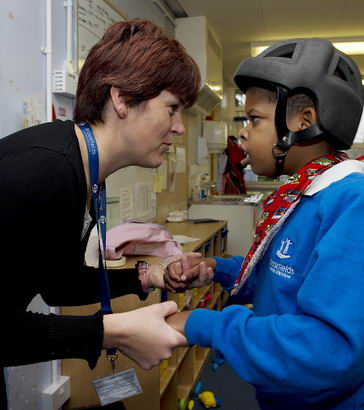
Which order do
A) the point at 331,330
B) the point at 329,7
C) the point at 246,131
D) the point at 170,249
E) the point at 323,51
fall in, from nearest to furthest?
the point at 331,330 → the point at 323,51 → the point at 246,131 → the point at 170,249 → the point at 329,7

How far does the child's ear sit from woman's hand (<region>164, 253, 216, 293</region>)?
1.80 ft

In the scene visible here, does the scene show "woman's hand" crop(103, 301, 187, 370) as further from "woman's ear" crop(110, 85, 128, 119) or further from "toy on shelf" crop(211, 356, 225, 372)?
"toy on shelf" crop(211, 356, 225, 372)

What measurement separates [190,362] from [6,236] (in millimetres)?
2099

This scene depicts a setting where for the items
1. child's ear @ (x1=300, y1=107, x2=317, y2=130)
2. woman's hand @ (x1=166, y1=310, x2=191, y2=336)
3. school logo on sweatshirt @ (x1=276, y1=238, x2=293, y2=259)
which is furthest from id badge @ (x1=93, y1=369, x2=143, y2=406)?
child's ear @ (x1=300, y1=107, x2=317, y2=130)

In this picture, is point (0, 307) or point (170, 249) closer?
point (0, 307)

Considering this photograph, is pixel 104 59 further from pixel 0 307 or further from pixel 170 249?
pixel 170 249

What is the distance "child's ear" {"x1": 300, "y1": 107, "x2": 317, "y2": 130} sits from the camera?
3.32 ft

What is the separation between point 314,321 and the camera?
0.74 m

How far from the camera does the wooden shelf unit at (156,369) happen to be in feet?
6.13

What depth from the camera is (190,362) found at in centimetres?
270

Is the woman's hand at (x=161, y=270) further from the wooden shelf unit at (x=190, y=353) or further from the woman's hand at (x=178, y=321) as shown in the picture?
the wooden shelf unit at (x=190, y=353)

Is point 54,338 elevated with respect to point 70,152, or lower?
lower

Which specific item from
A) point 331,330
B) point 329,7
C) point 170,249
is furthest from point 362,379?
point 329,7

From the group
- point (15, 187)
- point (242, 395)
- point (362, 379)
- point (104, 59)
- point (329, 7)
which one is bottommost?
point (242, 395)
